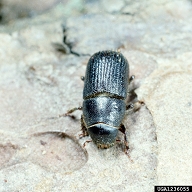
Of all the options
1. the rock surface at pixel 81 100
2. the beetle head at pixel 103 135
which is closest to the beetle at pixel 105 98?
the beetle head at pixel 103 135

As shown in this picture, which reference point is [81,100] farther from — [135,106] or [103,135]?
[103,135]

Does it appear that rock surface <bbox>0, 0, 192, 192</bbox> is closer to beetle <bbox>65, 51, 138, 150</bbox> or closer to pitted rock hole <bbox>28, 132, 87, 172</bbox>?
pitted rock hole <bbox>28, 132, 87, 172</bbox>

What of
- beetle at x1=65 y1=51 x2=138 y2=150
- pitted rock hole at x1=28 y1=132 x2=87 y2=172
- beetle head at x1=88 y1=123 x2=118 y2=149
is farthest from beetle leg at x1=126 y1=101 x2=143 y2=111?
pitted rock hole at x1=28 y1=132 x2=87 y2=172

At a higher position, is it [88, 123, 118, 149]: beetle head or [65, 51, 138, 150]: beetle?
[65, 51, 138, 150]: beetle

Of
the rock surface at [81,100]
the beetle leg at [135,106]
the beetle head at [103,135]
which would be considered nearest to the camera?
the rock surface at [81,100]

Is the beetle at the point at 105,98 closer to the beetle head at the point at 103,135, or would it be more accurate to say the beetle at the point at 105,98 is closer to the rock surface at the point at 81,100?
the beetle head at the point at 103,135

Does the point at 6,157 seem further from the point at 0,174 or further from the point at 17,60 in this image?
the point at 17,60
